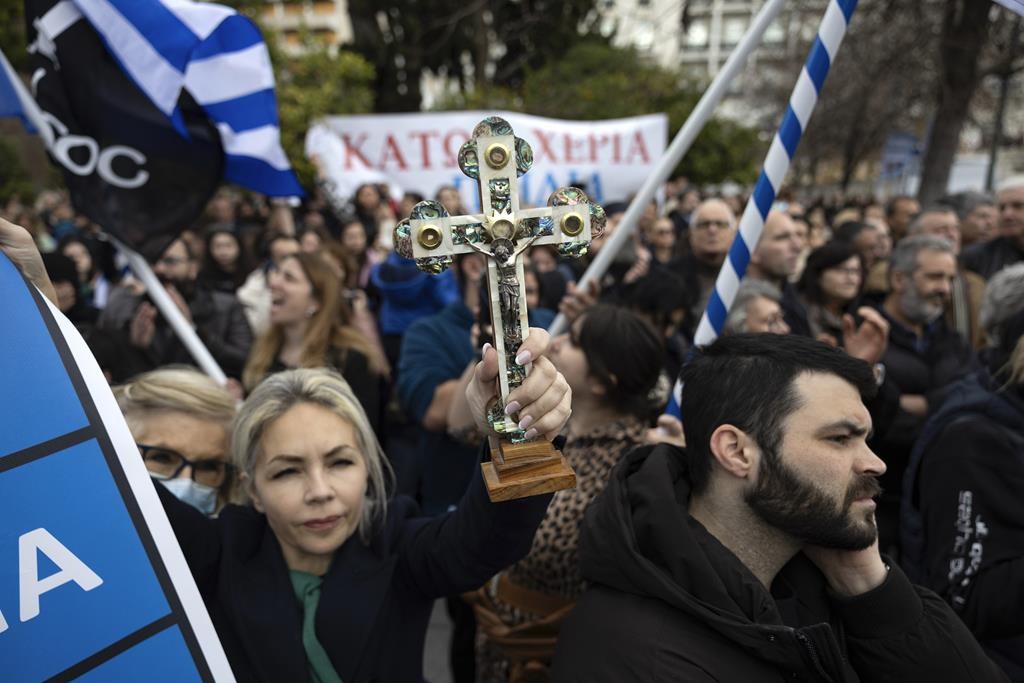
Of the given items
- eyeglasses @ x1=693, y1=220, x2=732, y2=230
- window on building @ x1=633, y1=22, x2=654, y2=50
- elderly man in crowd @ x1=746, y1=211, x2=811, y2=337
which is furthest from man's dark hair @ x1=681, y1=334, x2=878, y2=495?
window on building @ x1=633, y1=22, x2=654, y2=50

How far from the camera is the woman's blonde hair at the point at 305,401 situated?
1.74m

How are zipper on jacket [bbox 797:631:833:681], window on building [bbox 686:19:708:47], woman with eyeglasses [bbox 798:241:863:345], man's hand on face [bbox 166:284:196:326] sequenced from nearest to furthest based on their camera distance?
1. zipper on jacket [bbox 797:631:833:681]
2. woman with eyeglasses [bbox 798:241:863:345]
3. man's hand on face [bbox 166:284:196:326]
4. window on building [bbox 686:19:708:47]

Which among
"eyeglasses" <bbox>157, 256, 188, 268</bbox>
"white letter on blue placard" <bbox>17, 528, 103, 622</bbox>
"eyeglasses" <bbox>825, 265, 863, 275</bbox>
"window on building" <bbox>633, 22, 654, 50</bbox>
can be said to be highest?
"window on building" <bbox>633, 22, 654, 50</bbox>

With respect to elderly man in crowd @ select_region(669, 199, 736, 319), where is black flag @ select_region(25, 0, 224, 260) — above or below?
above

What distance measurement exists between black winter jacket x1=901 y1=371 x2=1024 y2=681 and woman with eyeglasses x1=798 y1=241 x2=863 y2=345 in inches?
74.2

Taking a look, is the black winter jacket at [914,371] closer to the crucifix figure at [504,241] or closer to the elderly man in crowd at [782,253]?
the elderly man in crowd at [782,253]

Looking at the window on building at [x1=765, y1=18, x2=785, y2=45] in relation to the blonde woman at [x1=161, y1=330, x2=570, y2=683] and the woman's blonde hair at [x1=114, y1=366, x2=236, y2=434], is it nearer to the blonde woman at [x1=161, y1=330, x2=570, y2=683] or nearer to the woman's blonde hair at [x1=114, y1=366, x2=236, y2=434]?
the blonde woman at [x1=161, y1=330, x2=570, y2=683]

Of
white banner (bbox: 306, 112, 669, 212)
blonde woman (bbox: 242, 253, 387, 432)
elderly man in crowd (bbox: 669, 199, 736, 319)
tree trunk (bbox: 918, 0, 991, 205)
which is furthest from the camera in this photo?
white banner (bbox: 306, 112, 669, 212)

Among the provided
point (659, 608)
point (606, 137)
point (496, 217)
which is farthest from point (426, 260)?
point (606, 137)

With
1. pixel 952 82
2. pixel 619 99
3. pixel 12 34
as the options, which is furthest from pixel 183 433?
pixel 619 99

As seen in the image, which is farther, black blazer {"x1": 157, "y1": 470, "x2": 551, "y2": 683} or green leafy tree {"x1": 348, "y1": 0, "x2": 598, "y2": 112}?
green leafy tree {"x1": 348, "y1": 0, "x2": 598, "y2": 112}

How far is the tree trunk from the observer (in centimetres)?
762

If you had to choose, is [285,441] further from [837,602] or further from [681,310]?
[681,310]

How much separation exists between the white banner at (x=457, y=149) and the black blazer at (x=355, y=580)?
6.60m
